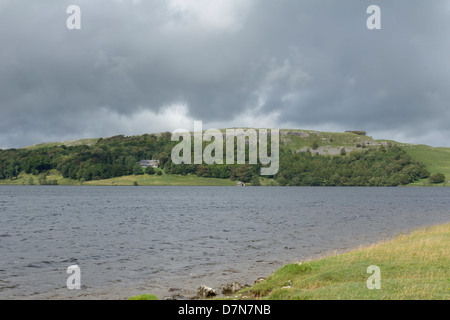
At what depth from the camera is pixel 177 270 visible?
32.0 meters

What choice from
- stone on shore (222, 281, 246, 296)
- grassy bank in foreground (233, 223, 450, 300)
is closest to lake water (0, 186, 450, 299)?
stone on shore (222, 281, 246, 296)

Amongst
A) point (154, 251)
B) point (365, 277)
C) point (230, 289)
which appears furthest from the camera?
point (154, 251)

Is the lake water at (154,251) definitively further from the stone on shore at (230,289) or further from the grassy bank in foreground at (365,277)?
the grassy bank in foreground at (365,277)

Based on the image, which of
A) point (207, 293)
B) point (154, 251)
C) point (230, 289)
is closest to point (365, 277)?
point (230, 289)

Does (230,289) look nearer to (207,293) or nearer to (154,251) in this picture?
(207,293)

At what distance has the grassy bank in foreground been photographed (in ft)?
57.5

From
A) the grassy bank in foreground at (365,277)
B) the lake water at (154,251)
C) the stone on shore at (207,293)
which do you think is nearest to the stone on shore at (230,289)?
the stone on shore at (207,293)

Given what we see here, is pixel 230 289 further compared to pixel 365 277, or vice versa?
pixel 230 289

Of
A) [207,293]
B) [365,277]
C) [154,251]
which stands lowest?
[154,251]

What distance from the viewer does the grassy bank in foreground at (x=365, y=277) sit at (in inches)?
690

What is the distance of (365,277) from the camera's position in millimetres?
22078

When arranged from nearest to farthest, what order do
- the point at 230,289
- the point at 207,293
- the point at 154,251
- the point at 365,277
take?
1. the point at 365,277
2. the point at 207,293
3. the point at 230,289
4. the point at 154,251
